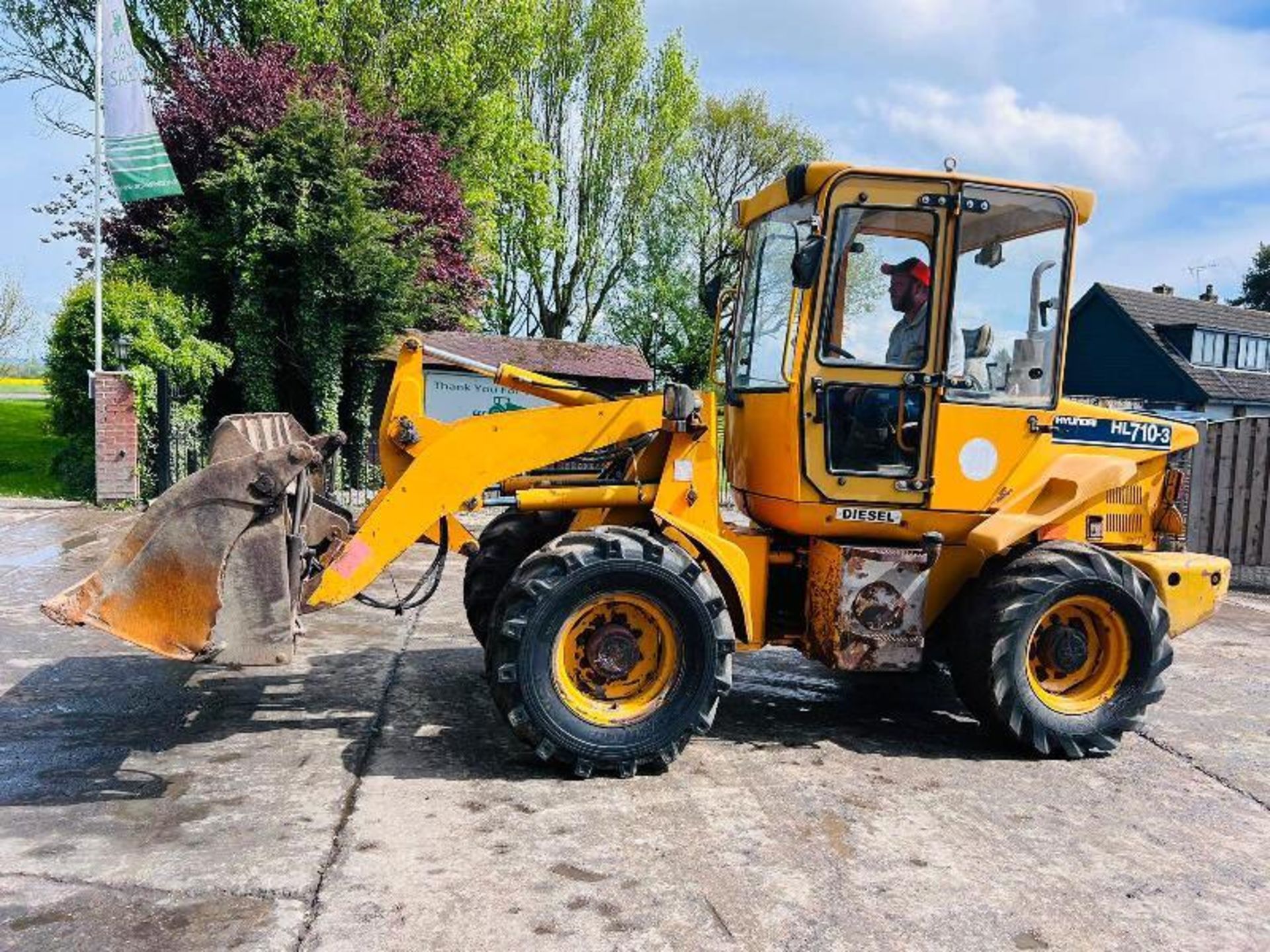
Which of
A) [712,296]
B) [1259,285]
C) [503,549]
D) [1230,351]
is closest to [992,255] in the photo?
[712,296]

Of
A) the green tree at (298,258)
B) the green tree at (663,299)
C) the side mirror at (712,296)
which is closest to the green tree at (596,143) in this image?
the green tree at (663,299)

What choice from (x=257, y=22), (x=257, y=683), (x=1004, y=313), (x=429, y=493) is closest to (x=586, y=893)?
(x=429, y=493)

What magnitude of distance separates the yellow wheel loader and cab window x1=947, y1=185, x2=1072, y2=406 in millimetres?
11

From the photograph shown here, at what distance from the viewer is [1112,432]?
5562 millimetres

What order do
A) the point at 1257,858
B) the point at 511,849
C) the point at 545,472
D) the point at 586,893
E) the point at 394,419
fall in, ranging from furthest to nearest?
1. the point at 545,472
2. the point at 394,419
3. the point at 1257,858
4. the point at 511,849
5. the point at 586,893

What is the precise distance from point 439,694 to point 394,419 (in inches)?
66.4

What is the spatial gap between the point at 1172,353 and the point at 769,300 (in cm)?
3306

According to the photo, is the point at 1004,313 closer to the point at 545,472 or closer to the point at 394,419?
the point at 545,472

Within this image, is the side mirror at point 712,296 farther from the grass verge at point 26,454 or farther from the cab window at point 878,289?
the grass verge at point 26,454

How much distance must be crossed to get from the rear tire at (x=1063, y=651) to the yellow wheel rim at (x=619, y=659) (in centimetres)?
155

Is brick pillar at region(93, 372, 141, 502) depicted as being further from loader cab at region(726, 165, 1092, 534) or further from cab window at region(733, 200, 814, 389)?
loader cab at region(726, 165, 1092, 534)

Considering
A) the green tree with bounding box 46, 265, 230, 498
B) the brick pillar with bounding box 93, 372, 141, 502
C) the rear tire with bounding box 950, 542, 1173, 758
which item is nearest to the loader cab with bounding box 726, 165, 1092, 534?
the rear tire with bounding box 950, 542, 1173, 758

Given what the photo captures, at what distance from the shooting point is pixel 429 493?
5.00 meters

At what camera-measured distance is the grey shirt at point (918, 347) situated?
5195 mm
